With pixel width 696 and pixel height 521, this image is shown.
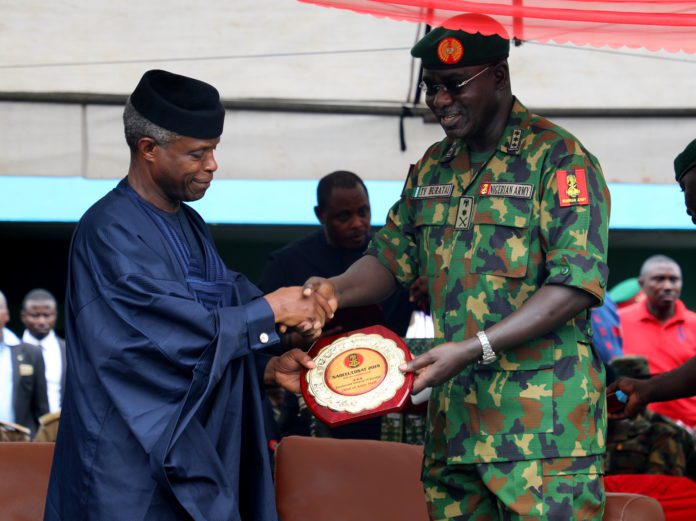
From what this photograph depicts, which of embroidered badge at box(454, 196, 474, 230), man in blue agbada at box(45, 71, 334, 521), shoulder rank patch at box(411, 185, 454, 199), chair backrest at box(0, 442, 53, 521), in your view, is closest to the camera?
man in blue agbada at box(45, 71, 334, 521)

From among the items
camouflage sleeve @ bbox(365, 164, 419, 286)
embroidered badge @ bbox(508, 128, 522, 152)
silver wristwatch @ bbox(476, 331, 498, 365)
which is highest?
embroidered badge @ bbox(508, 128, 522, 152)

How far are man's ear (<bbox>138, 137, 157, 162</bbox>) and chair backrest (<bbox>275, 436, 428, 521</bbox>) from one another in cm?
129

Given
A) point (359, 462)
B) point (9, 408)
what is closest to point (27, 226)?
point (9, 408)

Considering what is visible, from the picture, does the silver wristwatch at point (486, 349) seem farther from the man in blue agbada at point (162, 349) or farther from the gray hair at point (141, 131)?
the gray hair at point (141, 131)

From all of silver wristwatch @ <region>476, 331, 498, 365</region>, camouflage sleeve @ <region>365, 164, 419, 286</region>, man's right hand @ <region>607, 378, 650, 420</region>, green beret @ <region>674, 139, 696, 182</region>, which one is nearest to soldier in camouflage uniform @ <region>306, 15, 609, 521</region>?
silver wristwatch @ <region>476, 331, 498, 365</region>

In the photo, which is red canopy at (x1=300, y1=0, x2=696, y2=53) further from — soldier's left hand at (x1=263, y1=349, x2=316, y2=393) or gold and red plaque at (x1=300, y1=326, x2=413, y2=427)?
soldier's left hand at (x1=263, y1=349, x2=316, y2=393)

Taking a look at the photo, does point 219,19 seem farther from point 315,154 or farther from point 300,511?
point 300,511

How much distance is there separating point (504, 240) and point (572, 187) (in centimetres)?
25

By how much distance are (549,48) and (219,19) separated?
1.38m

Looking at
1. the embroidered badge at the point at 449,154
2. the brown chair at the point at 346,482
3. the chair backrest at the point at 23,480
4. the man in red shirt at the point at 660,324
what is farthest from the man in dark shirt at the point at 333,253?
the man in red shirt at the point at 660,324

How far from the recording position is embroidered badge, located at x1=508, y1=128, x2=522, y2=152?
11.3 ft

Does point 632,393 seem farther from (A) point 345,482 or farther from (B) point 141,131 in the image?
(B) point 141,131

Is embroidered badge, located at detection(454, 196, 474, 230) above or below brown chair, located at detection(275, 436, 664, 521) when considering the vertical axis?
above

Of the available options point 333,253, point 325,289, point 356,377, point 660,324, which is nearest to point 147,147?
point 325,289
